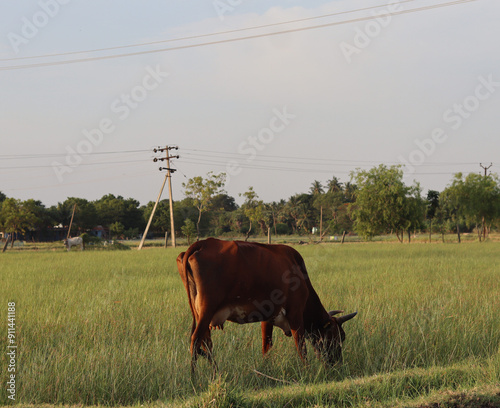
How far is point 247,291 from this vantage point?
532 centimetres

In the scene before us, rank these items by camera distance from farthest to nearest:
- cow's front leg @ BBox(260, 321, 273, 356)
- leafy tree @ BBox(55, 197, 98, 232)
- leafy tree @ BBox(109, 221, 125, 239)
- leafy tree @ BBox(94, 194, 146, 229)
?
leafy tree @ BBox(94, 194, 146, 229) < leafy tree @ BBox(109, 221, 125, 239) < leafy tree @ BBox(55, 197, 98, 232) < cow's front leg @ BBox(260, 321, 273, 356)

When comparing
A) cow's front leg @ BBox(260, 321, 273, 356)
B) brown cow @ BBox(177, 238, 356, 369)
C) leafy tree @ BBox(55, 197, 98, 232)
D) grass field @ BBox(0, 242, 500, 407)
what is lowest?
grass field @ BBox(0, 242, 500, 407)

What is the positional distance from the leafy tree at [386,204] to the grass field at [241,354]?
37.0m

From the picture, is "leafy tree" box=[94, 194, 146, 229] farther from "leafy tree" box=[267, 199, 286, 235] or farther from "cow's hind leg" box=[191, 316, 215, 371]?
"cow's hind leg" box=[191, 316, 215, 371]

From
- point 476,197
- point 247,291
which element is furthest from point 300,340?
point 476,197

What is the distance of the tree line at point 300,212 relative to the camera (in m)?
47.8

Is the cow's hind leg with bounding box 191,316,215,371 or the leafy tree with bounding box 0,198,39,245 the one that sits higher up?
the leafy tree with bounding box 0,198,39,245

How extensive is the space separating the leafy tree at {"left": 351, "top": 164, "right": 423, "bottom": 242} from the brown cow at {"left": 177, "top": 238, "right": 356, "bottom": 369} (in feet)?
142

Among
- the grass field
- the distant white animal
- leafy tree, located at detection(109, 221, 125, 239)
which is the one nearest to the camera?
the grass field

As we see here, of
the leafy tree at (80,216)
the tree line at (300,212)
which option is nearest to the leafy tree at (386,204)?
the tree line at (300,212)

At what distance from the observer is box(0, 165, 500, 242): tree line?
157 feet

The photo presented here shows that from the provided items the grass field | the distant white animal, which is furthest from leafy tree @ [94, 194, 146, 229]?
the grass field

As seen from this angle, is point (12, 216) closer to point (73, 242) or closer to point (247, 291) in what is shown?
point (73, 242)

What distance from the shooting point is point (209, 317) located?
5152 millimetres
